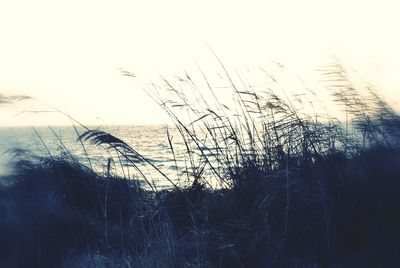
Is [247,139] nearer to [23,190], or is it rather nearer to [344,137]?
[344,137]

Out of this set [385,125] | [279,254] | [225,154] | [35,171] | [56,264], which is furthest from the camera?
[35,171]

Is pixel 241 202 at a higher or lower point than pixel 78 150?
lower

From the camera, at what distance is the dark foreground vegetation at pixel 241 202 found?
11.0ft

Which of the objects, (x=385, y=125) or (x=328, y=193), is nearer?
(x=328, y=193)

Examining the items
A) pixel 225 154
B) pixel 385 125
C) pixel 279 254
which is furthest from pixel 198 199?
pixel 385 125

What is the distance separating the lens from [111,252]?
12.2 feet

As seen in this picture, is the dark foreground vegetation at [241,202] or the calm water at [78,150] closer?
the dark foreground vegetation at [241,202]

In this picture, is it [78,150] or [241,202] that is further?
[78,150]

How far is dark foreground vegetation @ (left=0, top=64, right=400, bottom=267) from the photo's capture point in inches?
133

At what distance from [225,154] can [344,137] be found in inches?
47.7

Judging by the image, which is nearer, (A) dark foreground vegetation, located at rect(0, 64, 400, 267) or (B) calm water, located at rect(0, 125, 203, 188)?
(A) dark foreground vegetation, located at rect(0, 64, 400, 267)

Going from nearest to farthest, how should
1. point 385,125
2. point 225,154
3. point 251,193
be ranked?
1. point 251,193
2. point 225,154
3. point 385,125

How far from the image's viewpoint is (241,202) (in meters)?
3.99

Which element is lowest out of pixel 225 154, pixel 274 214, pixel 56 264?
pixel 56 264
